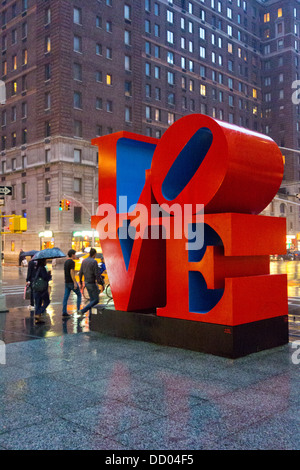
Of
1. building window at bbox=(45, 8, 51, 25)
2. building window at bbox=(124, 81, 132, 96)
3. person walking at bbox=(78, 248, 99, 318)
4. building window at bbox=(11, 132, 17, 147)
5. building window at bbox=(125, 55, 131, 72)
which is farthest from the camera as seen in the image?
building window at bbox=(11, 132, 17, 147)

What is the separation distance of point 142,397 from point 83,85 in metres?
48.6

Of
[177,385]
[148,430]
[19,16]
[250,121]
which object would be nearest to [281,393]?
[177,385]

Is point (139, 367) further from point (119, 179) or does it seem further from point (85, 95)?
point (85, 95)

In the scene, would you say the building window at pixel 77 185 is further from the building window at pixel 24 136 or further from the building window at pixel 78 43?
the building window at pixel 78 43

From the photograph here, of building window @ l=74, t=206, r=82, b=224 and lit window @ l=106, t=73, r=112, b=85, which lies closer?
building window @ l=74, t=206, r=82, b=224

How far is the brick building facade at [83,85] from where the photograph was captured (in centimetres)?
4894

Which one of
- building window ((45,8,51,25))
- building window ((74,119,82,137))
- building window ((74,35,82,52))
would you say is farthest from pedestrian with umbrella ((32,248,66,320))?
building window ((45,8,51,25))

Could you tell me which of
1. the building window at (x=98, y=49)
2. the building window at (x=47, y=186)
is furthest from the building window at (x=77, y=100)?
the building window at (x=47, y=186)

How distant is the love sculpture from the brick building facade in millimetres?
31857

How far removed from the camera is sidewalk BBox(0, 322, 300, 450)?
446 cm

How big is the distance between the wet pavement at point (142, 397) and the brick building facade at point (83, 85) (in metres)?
34.2

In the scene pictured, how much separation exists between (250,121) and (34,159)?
4138 centimetres
